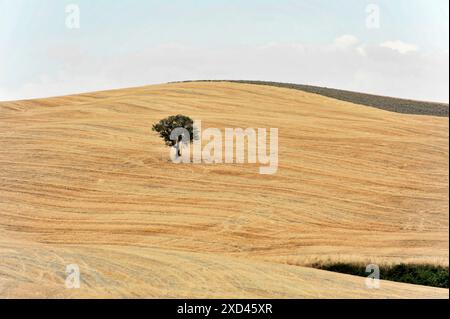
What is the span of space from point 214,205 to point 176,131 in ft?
22.4

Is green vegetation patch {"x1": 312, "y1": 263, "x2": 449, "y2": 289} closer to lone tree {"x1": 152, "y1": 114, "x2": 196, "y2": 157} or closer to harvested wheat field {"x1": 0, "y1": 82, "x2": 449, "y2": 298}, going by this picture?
harvested wheat field {"x1": 0, "y1": 82, "x2": 449, "y2": 298}

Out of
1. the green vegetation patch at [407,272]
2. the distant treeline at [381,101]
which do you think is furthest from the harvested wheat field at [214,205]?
the distant treeline at [381,101]

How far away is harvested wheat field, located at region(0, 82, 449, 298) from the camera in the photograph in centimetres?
1742

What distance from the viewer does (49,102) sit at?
49.3 metres

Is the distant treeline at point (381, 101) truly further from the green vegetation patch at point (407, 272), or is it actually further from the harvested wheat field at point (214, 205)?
the green vegetation patch at point (407, 272)

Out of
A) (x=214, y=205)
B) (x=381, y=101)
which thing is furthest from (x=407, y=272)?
(x=381, y=101)

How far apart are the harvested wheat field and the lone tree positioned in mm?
1006

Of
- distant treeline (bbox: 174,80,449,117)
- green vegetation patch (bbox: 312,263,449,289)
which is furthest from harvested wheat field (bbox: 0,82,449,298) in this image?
distant treeline (bbox: 174,80,449,117)

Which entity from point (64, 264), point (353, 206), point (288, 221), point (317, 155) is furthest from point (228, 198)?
point (64, 264)

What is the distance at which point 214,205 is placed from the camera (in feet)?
88.8

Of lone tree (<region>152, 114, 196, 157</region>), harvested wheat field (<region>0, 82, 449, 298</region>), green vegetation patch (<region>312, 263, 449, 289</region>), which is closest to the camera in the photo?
harvested wheat field (<region>0, 82, 449, 298</region>)

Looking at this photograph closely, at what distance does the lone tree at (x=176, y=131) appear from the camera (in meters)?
32.6

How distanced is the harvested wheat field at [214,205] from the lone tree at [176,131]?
1.01 metres
